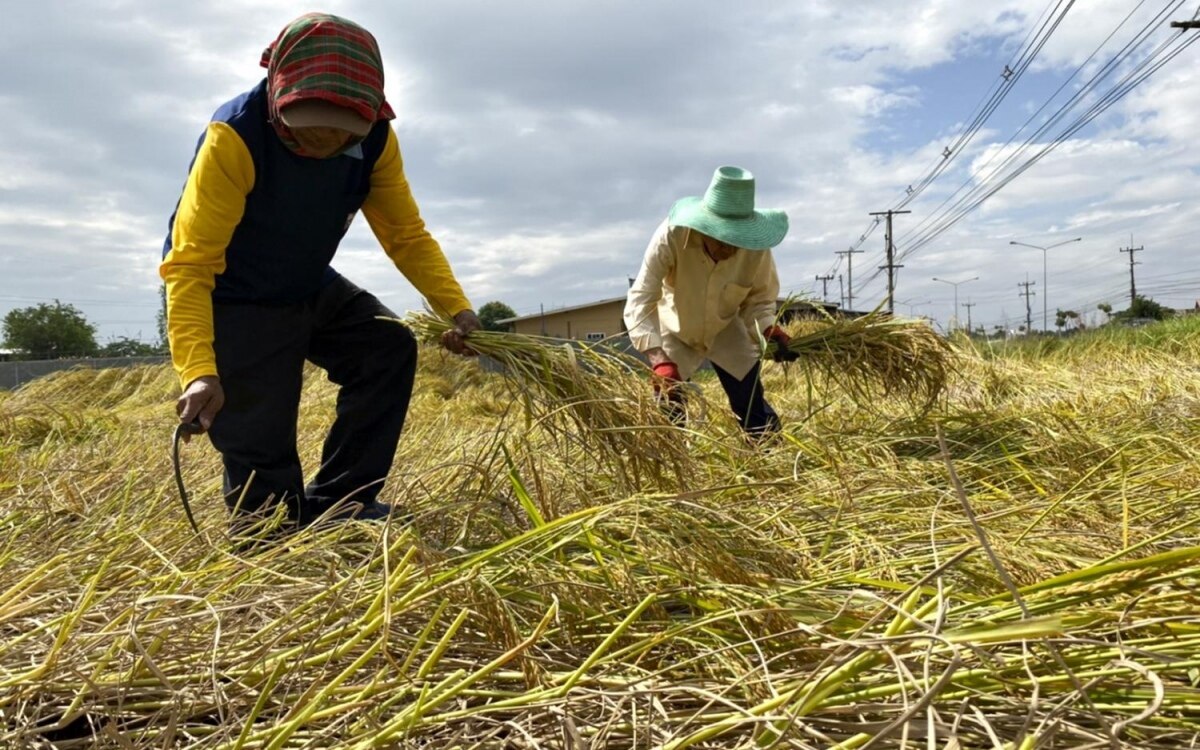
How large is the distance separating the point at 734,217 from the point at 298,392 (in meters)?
1.78

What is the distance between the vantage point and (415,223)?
7.33 feet

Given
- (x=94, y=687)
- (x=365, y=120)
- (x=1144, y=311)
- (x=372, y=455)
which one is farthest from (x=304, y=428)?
(x=1144, y=311)

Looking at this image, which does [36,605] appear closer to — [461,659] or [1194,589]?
[461,659]

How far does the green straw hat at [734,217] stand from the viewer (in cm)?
287

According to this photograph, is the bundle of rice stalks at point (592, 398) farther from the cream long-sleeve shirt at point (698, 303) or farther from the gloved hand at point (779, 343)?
the gloved hand at point (779, 343)

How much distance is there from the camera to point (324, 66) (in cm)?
164


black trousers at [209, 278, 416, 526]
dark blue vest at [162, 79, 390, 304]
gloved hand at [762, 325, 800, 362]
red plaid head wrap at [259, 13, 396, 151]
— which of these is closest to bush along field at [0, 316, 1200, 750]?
black trousers at [209, 278, 416, 526]

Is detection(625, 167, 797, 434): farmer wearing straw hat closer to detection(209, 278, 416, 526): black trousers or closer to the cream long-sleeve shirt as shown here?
the cream long-sleeve shirt

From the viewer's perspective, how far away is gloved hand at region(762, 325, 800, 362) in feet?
10.5

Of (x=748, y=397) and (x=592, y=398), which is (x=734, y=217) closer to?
(x=748, y=397)

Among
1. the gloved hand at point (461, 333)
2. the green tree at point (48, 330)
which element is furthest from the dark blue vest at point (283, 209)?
the green tree at point (48, 330)

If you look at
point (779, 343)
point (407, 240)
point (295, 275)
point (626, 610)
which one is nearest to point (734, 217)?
point (779, 343)

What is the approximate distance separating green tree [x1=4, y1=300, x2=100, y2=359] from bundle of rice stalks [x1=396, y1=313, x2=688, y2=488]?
47030 millimetres

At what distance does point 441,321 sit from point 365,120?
1.96 feet
